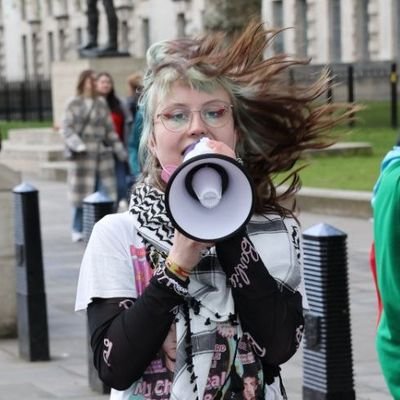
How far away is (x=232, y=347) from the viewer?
9.85 feet

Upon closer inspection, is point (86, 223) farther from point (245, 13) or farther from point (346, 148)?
point (346, 148)

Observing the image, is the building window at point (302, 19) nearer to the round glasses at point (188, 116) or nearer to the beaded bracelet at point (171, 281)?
the round glasses at point (188, 116)

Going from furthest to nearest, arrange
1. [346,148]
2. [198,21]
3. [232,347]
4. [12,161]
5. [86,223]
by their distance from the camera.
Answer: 1. [198,21]
2. [12,161]
3. [346,148]
4. [86,223]
5. [232,347]

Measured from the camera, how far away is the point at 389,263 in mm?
3396

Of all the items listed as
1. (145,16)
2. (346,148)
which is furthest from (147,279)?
(145,16)

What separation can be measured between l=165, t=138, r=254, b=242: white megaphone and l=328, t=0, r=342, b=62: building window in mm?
47201

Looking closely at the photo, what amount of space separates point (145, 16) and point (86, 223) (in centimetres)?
5278

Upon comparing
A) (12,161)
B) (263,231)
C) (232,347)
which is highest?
(263,231)

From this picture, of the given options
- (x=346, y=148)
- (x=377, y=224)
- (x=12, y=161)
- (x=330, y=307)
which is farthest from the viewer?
(x=12, y=161)

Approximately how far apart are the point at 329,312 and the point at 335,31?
147ft

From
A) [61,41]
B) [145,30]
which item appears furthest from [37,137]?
[61,41]

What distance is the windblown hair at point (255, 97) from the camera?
3086mm

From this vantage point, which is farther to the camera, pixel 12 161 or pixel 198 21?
pixel 198 21

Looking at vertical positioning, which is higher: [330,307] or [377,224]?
[377,224]
